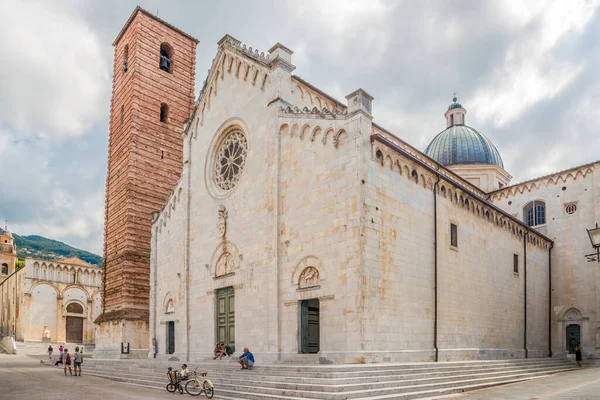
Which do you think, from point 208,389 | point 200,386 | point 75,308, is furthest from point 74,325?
point 208,389

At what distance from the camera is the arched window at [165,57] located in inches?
1617

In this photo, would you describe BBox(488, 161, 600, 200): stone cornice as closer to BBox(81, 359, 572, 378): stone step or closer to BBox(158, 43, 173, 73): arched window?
BBox(81, 359, 572, 378): stone step

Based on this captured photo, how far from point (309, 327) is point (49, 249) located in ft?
584

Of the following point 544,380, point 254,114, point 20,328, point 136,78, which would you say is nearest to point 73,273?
point 20,328

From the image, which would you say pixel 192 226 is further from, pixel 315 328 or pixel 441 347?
pixel 441 347

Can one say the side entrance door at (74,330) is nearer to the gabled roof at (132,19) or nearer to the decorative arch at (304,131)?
the gabled roof at (132,19)

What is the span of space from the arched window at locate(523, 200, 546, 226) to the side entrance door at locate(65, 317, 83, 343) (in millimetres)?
45272

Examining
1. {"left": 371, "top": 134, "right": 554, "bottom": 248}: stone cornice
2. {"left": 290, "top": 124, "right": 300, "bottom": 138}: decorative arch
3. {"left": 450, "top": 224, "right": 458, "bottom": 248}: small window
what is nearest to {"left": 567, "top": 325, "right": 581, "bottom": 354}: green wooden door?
{"left": 371, "top": 134, "right": 554, "bottom": 248}: stone cornice

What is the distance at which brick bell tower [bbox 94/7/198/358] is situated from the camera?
34969mm

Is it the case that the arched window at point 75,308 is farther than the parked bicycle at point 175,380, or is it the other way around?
the arched window at point 75,308

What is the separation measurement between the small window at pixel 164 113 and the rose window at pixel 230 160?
13363mm

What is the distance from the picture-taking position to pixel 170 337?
2872cm

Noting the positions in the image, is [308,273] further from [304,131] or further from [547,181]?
[547,181]

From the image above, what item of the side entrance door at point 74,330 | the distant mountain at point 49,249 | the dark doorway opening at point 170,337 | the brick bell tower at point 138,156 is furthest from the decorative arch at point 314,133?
the distant mountain at point 49,249
